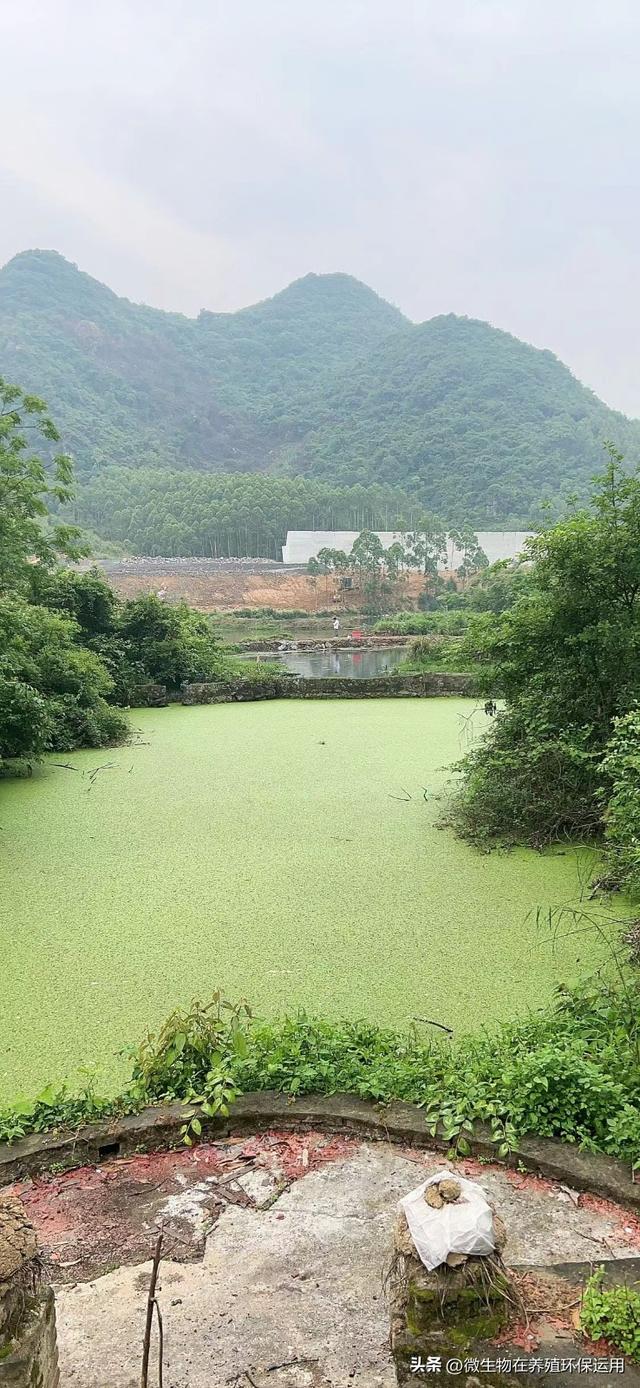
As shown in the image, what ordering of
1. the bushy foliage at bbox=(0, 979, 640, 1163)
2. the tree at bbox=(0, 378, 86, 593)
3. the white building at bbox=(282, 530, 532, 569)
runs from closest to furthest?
the bushy foliage at bbox=(0, 979, 640, 1163) < the tree at bbox=(0, 378, 86, 593) < the white building at bbox=(282, 530, 532, 569)

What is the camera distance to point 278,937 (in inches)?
149

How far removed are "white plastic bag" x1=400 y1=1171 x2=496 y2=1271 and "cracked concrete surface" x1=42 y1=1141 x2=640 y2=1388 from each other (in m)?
0.32

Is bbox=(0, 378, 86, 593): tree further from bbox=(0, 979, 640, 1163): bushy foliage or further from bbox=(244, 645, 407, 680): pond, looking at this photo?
bbox=(0, 979, 640, 1163): bushy foliage

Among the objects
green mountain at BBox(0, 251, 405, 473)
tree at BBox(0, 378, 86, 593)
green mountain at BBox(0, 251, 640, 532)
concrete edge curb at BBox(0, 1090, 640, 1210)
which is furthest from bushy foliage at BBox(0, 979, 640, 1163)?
green mountain at BBox(0, 251, 405, 473)

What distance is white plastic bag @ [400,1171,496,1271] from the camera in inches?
55.7

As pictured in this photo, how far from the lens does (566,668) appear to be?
519 cm

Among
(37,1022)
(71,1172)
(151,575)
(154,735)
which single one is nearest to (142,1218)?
(71,1172)

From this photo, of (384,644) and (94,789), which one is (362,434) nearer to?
(384,644)

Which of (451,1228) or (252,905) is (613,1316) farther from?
(252,905)

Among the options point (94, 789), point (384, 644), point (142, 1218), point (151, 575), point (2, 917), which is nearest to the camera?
point (142, 1218)

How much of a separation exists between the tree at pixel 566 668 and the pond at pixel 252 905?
37 cm

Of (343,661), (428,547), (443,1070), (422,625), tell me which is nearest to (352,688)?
(343,661)

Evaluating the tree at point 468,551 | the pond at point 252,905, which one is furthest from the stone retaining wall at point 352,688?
the tree at point 468,551

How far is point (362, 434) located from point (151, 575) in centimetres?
4129
